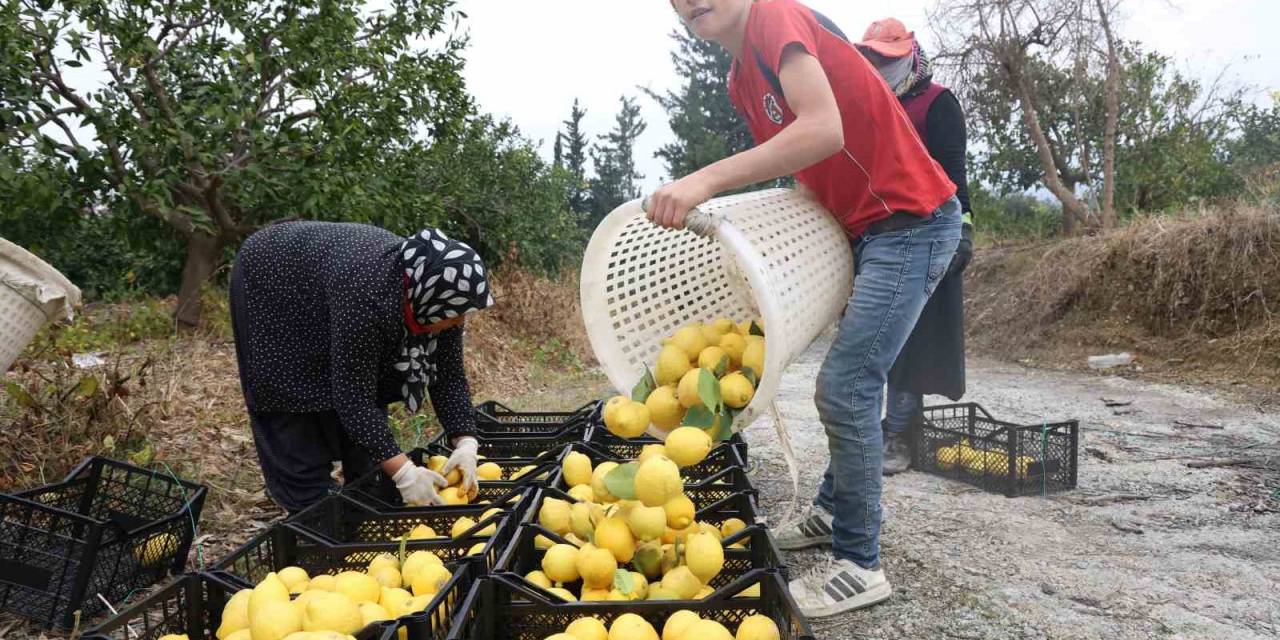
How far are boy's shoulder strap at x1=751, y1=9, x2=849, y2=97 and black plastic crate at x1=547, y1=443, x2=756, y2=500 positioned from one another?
1.13m

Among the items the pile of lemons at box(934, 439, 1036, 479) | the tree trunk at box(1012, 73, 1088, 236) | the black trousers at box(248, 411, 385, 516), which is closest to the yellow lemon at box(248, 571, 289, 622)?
the black trousers at box(248, 411, 385, 516)

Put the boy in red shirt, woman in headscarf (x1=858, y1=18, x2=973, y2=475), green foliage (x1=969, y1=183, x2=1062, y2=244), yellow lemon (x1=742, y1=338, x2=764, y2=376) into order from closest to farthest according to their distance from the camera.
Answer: yellow lemon (x1=742, y1=338, x2=764, y2=376), the boy in red shirt, woman in headscarf (x1=858, y1=18, x2=973, y2=475), green foliage (x1=969, y1=183, x2=1062, y2=244)

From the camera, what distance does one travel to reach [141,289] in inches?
387

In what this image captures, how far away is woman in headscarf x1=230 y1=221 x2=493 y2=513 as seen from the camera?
7.59 feet

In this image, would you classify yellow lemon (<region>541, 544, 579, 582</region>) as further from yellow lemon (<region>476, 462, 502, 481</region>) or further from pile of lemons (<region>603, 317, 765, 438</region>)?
yellow lemon (<region>476, 462, 502, 481</region>)

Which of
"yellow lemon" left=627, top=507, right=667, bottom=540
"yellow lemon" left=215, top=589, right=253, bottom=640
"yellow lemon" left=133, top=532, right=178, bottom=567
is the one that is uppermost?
"yellow lemon" left=627, top=507, right=667, bottom=540

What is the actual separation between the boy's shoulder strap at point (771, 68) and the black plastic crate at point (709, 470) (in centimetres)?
113

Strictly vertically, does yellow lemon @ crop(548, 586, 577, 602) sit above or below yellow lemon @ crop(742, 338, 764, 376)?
below

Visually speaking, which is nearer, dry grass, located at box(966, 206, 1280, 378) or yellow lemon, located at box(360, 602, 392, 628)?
yellow lemon, located at box(360, 602, 392, 628)

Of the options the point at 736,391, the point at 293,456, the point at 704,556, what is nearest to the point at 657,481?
the point at 704,556

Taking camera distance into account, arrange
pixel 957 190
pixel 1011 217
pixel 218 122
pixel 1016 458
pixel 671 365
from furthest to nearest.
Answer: pixel 1011 217 → pixel 218 122 → pixel 1016 458 → pixel 957 190 → pixel 671 365

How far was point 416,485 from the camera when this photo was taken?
236 cm

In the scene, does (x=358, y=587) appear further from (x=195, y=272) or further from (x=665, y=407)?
(x=195, y=272)

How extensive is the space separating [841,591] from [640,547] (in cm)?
68
